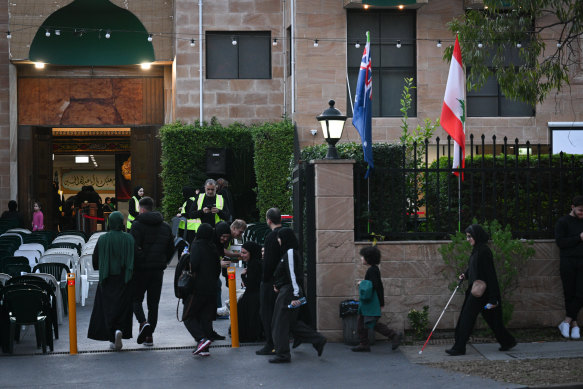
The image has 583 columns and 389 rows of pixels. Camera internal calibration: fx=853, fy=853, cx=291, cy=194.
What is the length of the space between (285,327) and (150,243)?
7.67 feet

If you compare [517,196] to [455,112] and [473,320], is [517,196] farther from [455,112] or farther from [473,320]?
[473,320]

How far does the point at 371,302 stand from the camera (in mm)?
11039

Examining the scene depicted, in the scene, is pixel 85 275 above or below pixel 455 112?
below

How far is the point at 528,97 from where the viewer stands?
553 inches

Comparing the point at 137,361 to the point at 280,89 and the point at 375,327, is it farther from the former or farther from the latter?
the point at 280,89

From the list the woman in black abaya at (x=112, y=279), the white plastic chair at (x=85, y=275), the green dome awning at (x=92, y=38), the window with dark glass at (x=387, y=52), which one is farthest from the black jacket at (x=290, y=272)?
the green dome awning at (x=92, y=38)

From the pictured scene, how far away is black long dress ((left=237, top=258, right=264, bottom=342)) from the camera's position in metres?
11.8

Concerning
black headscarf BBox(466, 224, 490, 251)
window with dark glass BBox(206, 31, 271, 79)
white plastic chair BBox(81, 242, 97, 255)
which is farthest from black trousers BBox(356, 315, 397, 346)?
window with dark glass BBox(206, 31, 271, 79)

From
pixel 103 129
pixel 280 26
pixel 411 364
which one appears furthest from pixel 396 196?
pixel 103 129

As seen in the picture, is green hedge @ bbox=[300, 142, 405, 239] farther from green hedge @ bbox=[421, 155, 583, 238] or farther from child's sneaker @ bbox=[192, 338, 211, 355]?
child's sneaker @ bbox=[192, 338, 211, 355]

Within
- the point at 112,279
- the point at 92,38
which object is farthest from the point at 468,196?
the point at 92,38

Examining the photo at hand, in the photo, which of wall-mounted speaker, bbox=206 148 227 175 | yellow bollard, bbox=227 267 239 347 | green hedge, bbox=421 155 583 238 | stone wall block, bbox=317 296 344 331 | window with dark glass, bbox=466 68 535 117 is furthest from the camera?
wall-mounted speaker, bbox=206 148 227 175

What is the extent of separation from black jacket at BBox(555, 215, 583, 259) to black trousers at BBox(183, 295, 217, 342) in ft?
16.0

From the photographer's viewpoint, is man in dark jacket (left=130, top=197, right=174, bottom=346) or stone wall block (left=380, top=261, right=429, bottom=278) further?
stone wall block (left=380, top=261, right=429, bottom=278)
